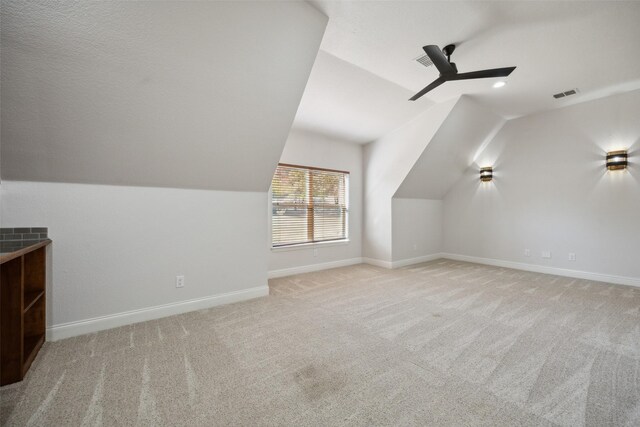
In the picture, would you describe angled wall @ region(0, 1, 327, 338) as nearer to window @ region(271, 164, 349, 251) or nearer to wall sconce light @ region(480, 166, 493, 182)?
window @ region(271, 164, 349, 251)

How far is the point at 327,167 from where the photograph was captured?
16.6ft

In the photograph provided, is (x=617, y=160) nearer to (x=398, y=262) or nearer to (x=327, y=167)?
(x=398, y=262)

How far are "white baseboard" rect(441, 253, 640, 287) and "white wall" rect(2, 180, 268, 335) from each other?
4713mm

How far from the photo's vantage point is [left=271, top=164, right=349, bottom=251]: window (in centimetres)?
448

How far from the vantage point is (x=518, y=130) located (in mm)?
4898

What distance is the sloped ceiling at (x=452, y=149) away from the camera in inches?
167

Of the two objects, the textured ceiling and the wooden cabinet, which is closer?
the wooden cabinet

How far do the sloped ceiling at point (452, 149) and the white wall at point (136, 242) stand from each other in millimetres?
3096

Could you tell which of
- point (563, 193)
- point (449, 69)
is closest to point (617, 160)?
point (563, 193)

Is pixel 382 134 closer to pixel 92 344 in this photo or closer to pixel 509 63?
pixel 509 63

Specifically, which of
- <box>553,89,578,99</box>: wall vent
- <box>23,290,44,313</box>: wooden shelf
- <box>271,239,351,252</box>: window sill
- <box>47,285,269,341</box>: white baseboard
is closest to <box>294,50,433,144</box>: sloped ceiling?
<box>553,89,578,99</box>: wall vent

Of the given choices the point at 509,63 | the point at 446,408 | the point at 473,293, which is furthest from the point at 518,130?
the point at 446,408

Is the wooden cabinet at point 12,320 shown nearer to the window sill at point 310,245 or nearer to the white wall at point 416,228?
the window sill at point 310,245

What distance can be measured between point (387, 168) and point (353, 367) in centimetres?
401
